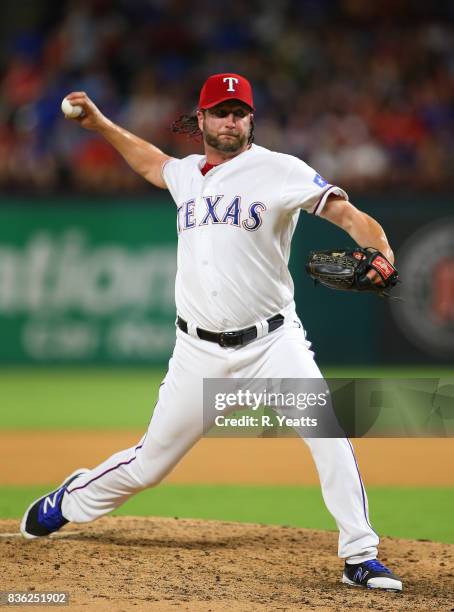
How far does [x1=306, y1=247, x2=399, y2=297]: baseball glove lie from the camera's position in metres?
4.07

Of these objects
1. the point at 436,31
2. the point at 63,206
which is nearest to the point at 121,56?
the point at 63,206

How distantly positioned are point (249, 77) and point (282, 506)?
9.15 meters

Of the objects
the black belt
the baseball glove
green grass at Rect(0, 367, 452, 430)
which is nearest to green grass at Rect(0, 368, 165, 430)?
green grass at Rect(0, 367, 452, 430)

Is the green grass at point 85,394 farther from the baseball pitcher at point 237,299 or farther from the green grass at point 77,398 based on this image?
the baseball pitcher at point 237,299

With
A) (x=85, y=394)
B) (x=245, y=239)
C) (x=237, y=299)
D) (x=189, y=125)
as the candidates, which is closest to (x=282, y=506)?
(x=237, y=299)

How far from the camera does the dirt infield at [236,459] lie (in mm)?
6895

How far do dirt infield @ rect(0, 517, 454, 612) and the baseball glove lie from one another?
49.3 inches

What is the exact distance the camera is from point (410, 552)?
15.9 ft

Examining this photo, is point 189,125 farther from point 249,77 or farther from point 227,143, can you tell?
point 249,77

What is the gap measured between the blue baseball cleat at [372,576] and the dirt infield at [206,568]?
0.06 m

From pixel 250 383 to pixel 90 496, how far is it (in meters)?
0.97

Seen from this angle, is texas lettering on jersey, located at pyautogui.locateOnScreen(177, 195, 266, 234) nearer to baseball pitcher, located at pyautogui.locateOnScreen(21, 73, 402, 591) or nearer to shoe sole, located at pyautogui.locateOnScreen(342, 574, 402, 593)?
baseball pitcher, located at pyautogui.locateOnScreen(21, 73, 402, 591)

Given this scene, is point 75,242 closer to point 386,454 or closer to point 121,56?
point 121,56

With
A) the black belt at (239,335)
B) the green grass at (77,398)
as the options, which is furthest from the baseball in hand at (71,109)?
the green grass at (77,398)
